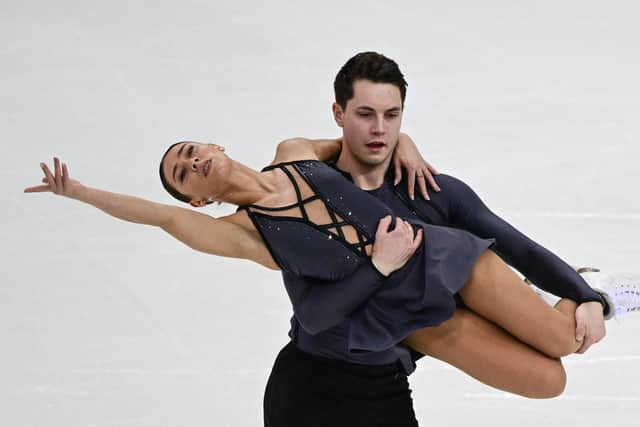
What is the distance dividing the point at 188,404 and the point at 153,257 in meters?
0.90

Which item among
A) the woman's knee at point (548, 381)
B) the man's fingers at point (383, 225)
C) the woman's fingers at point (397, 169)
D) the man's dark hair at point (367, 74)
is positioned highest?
the man's dark hair at point (367, 74)

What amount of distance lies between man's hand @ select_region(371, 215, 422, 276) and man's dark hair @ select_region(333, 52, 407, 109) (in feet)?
1.53

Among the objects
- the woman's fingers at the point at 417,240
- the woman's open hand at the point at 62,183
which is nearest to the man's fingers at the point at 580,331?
the woman's fingers at the point at 417,240

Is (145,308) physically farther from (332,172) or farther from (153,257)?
(332,172)

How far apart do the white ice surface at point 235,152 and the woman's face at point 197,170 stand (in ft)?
3.43

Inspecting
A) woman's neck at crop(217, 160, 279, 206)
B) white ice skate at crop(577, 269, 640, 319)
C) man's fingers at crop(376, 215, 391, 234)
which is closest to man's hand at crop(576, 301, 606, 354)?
white ice skate at crop(577, 269, 640, 319)

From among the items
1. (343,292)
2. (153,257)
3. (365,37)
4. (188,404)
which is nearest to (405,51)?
(365,37)

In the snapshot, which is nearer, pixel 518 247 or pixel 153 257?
pixel 518 247

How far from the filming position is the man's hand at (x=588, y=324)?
2977 millimetres

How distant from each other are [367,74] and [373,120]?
0.14 metres

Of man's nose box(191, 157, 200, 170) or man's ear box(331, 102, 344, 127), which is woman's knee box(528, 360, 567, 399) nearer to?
man's ear box(331, 102, 344, 127)

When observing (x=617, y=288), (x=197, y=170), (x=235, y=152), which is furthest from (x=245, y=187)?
(x=235, y=152)

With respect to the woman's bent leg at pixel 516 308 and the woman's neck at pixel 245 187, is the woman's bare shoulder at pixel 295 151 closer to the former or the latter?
the woman's neck at pixel 245 187

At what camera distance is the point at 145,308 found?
13.5 ft
